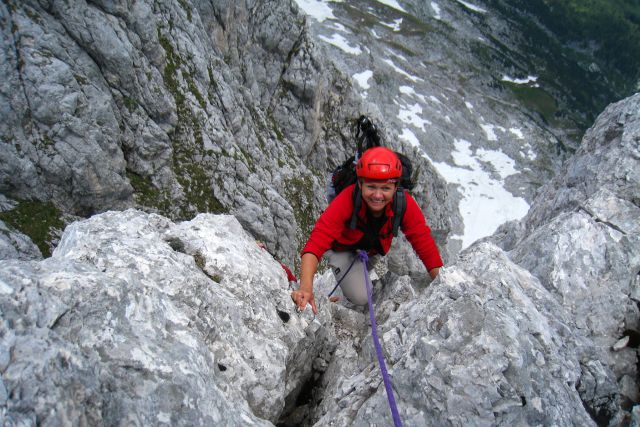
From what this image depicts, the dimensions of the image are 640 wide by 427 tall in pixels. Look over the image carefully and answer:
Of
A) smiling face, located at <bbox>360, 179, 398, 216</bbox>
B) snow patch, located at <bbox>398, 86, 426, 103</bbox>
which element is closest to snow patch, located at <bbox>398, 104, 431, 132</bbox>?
snow patch, located at <bbox>398, 86, 426, 103</bbox>

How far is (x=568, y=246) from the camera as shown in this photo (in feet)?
29.1

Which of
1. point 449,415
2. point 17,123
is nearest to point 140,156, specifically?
point 17,123

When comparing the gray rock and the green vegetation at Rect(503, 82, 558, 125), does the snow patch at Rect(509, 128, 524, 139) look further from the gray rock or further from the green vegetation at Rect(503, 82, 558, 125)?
the gray rock

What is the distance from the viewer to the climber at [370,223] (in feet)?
25.5

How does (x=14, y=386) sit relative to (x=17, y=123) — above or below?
above

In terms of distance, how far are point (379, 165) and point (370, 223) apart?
1.71 m

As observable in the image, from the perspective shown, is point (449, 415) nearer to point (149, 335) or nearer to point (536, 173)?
point (149, 335)

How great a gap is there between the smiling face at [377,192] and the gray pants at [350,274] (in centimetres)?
262

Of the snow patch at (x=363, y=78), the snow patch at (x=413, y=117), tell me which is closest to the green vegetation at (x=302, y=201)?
the snow patch at (x=363, y=78)

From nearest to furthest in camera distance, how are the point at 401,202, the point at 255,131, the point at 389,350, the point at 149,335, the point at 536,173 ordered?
1. the point at 149,335
2. the point at 389,350
3. the point at 401,202
4. the point at 255,131
5. the point at 536,173

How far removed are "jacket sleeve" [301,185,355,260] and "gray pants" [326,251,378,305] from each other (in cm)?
200

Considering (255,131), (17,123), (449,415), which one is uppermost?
(449,415)

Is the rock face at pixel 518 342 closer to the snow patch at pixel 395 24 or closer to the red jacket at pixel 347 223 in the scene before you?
the red jacket at pixel 347 223

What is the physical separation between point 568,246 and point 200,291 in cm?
770
